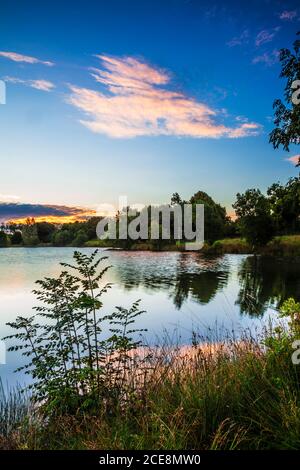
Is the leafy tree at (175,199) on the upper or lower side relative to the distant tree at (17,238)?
upper

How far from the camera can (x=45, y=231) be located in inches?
3964

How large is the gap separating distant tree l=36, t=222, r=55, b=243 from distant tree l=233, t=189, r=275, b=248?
58039 mm

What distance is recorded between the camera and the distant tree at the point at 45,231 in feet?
327

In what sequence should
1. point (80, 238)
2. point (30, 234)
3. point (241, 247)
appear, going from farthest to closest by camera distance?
1. point (30, 234)
2. point (80, 238)
3. point (241, 247)

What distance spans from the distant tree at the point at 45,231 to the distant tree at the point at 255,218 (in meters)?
58.0

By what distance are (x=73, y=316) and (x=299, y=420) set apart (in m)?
3.79

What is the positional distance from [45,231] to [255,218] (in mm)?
64065

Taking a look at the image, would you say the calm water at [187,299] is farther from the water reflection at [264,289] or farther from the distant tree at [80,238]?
the distant tree at [80,238]

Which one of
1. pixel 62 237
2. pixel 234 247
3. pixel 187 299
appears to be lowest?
pixel 187 299

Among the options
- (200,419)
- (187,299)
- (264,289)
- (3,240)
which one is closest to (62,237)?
(3,240)

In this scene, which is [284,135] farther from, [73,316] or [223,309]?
[223,309]

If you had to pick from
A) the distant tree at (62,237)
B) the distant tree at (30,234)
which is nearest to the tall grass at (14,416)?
the distant tree at (62,237)

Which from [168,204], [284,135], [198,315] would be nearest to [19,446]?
[284,135]

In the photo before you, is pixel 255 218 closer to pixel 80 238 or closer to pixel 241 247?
pixel 241 247
